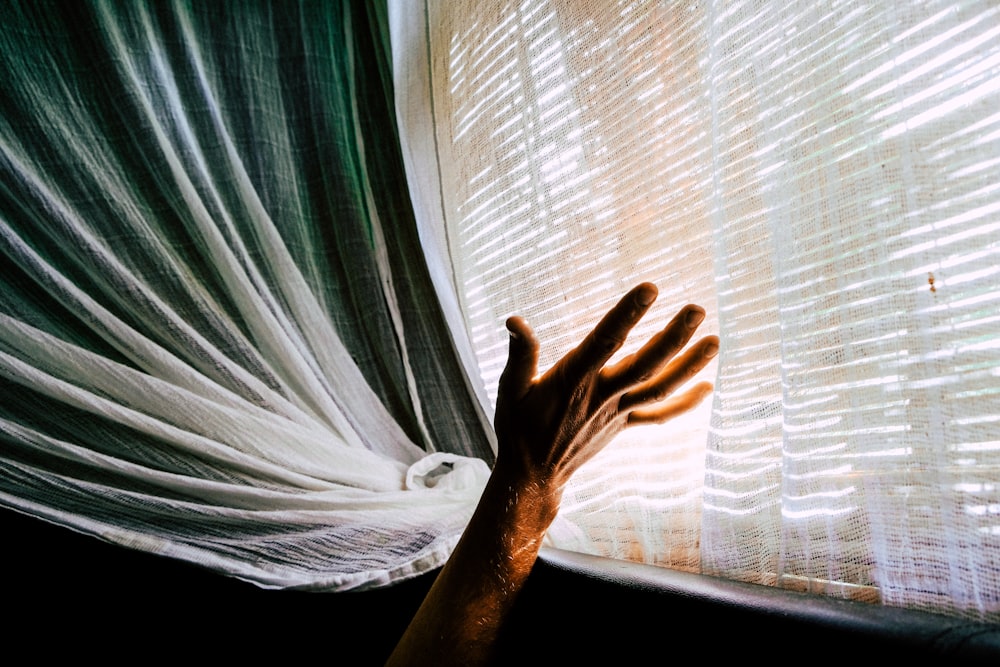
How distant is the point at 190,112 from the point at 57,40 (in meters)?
0.22

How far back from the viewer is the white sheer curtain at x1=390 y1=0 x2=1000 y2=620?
48 centimetres

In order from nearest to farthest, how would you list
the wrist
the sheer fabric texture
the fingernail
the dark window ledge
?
the dark window ledge → the fingernail → the wrist → the sheer fabric texture

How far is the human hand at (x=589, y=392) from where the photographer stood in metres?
0.58

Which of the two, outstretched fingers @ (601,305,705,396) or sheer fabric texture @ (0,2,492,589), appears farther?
sheer fabric texture @ (0,2,492,589)

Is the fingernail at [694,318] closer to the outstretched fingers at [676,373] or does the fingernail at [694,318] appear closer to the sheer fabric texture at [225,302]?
the outstretched fingers at [676,373]

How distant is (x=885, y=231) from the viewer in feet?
1.68

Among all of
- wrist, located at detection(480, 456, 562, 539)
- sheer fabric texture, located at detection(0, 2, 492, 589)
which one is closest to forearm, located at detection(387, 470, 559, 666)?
wrist, located at detection(480, 456, 562, 539)

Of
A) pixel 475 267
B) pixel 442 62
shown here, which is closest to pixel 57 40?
pixel 442 62

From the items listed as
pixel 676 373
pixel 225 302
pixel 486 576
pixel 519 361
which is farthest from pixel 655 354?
pixel 225 302

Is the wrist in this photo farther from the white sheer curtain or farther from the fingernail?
the fingernail

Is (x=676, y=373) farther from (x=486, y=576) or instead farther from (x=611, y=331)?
(x=486, y=576)

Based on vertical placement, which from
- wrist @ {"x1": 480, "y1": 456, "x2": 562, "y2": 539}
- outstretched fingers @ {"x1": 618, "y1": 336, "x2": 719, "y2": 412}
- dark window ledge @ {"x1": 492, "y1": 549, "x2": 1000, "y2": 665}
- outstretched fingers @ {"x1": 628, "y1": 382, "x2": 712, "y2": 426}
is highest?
outstretched fingers @ {"x1": 618, "y1": 336, "x2": 719, "y2": 412}

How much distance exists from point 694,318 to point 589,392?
137 millimetres

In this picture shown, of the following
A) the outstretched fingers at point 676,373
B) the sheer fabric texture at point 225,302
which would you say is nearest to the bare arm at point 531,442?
the outstretched fingers at point 676,373
